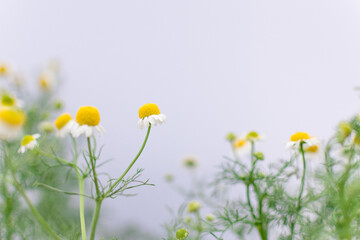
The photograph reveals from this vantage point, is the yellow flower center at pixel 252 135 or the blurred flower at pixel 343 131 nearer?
the blurred flower at pixel 343 131

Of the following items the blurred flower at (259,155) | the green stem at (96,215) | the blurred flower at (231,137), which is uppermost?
the blurred flower at (231,137)

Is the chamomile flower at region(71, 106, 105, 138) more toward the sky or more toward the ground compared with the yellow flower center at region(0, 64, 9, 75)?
more toward the ground

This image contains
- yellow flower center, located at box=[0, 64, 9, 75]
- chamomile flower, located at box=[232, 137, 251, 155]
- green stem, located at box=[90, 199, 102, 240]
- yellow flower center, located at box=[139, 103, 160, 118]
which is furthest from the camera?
yellow flower center, located at box=[0, 64, 9, 75]

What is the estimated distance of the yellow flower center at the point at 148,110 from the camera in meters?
0.64

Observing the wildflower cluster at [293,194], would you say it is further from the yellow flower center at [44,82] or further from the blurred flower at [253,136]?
the yellow flower center at [44,82]

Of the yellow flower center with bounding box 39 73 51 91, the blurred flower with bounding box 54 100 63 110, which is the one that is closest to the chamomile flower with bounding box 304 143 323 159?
the blurred flower with bounding box 54 100 63 110

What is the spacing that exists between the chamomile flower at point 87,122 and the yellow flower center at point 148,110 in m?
0.07

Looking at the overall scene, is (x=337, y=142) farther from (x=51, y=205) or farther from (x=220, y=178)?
(x=51, y=205)

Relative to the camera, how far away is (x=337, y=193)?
550 mm

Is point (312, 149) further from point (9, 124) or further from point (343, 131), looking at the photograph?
point (9, 124)

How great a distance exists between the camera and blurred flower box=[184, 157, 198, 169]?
1.46 m

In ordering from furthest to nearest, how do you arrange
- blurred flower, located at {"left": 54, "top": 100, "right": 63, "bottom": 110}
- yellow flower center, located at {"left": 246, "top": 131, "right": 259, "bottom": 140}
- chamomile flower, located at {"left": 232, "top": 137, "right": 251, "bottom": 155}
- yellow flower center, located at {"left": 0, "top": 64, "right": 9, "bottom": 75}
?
yellow flower center, located at {"left": 0, "top": 64, "right": 9, "bottom": 75}, blurred flower, located at {"left": 54, "top": 100, "right": 63, "bottom": 110}, chamomile flower, located at {"left": 232, "top": 137, "right": 251, "bottom": 155}, yellow flower center, located at {"left": 246, "top": 131, "right": 259, "bottom": 140}

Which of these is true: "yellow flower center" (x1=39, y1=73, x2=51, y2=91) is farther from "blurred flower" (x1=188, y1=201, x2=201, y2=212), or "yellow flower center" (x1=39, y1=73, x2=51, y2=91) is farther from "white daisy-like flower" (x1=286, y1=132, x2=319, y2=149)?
"white daisy-like flower" (x1=286, y1=132, x2=319, y2=149)

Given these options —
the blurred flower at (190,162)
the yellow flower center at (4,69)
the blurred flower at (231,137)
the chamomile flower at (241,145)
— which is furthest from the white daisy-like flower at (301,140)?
the yellow flower center at (4,69)
